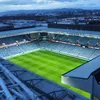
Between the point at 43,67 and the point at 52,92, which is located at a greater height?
the point at 52,92

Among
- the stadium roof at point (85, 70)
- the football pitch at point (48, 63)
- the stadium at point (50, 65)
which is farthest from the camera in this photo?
the football pitch at point (48, 63)

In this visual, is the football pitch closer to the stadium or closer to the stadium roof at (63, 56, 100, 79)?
the stadium

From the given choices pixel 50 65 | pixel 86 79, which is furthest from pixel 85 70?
pixel 50 65

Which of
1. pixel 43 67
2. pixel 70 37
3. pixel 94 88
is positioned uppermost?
pixel 94 88

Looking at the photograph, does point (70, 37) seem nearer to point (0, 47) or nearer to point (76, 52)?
point (76, 52)

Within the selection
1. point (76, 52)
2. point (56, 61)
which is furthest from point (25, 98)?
point (76, 52)

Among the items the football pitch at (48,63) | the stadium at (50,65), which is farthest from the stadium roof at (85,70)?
the football pitch at (48,63)

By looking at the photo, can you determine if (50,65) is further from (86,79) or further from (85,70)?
(86,79)

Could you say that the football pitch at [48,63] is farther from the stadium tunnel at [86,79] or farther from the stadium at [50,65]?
the stadium tunnel at [86,79]

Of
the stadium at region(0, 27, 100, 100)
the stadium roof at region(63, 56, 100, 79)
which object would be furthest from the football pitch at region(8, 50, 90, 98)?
the stadium roof at region(63, 56, 100, 79)
